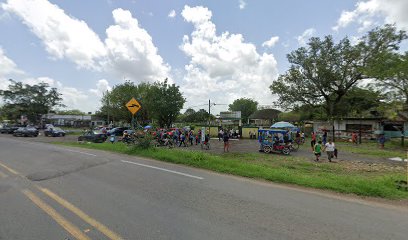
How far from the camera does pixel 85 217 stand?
4367 millimetres

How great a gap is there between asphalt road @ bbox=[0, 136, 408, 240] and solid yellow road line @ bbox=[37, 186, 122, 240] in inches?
0.6

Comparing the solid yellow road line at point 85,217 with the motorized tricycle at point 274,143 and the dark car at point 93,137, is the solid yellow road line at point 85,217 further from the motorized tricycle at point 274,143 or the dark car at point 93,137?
the dark car at point 93,137

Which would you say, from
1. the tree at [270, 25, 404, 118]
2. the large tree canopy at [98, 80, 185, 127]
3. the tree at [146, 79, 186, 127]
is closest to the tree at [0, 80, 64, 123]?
the large tree canopy at [98, 80, 185, 127]

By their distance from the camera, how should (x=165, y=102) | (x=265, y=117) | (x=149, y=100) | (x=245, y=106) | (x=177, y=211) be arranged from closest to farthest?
(x=177, y=211) < (x=165, y=102) < (x=149, y=100) < (x=265, y=117) < (x=245, y=106)

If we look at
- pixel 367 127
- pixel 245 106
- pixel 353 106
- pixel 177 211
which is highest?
pixel 245 106

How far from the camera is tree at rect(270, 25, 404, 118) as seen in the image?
33344 mm

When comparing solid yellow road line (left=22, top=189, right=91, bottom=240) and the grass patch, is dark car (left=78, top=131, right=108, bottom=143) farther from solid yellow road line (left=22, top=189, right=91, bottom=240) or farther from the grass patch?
the grass patch

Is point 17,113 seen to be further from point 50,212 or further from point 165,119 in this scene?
point 50,212

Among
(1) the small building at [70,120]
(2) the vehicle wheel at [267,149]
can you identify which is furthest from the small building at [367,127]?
(1) the small building at [70,120]

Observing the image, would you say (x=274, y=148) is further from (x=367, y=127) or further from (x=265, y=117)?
(x=265, y=117)

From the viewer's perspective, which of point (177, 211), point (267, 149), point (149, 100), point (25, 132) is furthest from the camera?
point (149, 100)

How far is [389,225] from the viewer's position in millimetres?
4410

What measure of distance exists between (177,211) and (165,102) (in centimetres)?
3981

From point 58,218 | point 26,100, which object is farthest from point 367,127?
point 26,100
